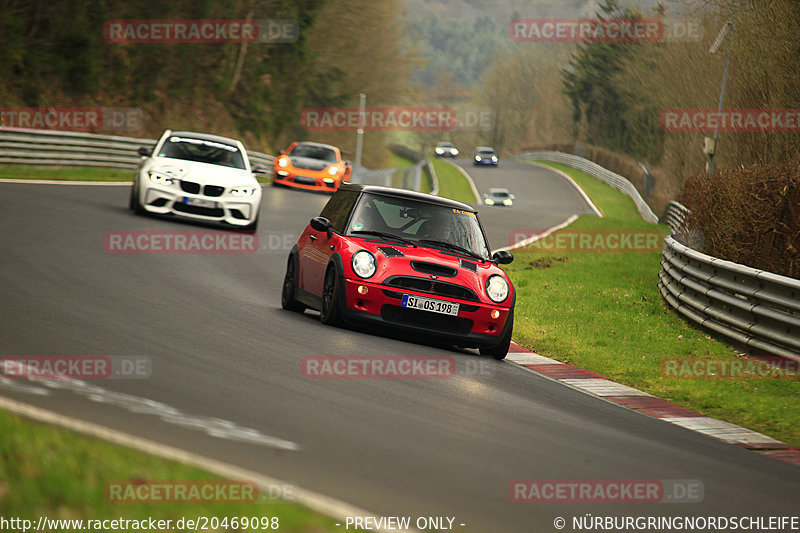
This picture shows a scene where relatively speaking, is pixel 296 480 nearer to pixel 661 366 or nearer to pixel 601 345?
pixel 661 366

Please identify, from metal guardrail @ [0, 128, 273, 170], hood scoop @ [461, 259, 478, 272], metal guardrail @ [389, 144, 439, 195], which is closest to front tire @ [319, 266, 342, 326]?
hood scoop @ [461, 259, 478, 272]

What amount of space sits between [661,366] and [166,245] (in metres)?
8.46

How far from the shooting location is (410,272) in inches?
390

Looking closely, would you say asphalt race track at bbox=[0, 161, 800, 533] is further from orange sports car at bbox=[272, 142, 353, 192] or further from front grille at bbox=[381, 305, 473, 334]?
orange sports car at bbox=[272, 142, 353, 192]

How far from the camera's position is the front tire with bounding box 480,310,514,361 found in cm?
1020

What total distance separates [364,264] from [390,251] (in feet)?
1.24

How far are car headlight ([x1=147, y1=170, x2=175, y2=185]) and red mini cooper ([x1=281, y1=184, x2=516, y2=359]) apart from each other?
7156 millimetres

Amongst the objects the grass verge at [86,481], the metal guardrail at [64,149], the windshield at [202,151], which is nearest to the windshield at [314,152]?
the metal guardrail at [64,149]

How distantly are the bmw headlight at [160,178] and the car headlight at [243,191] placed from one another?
3.61ft

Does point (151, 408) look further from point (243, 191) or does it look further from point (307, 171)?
point (307, 171)

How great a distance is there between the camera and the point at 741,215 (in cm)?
1380

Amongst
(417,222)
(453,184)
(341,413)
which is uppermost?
(453,184)

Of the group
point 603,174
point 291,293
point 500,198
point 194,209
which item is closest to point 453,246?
point 291,293

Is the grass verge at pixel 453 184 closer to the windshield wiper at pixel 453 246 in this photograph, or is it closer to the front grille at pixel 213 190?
the front grille at pixel 213 190
